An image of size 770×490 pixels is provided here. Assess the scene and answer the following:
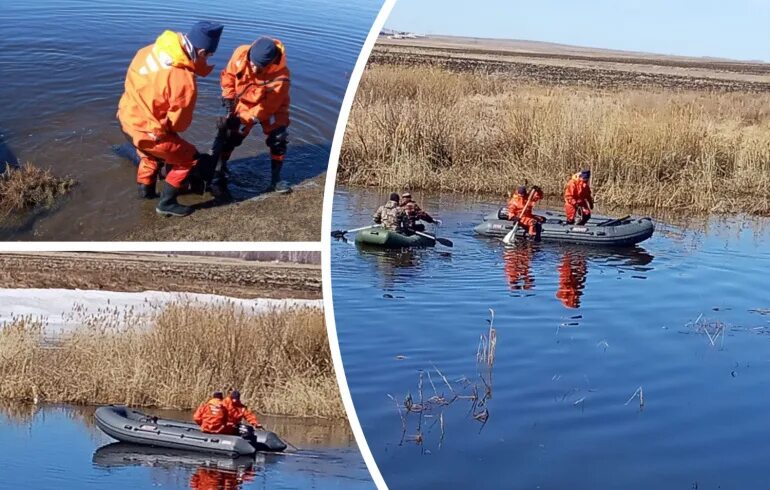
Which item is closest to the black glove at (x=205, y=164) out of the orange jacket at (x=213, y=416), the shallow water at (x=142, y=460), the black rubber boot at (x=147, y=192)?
the black rubber boot at (x=147, y=192)

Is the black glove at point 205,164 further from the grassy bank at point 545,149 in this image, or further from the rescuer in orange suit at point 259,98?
the grassy bank at point 545,149

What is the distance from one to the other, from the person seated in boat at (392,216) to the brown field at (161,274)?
19.3 ft

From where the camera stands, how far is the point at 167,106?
5.81m

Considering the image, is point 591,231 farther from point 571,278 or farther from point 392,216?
point 392,216

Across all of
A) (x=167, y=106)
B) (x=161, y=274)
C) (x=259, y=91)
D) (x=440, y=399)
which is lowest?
(x=440, y=399)

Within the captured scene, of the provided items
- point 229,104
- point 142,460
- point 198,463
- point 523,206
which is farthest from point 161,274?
point 523,206

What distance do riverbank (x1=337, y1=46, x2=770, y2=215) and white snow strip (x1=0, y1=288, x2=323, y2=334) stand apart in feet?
23.9

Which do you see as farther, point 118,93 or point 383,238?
point 383,238

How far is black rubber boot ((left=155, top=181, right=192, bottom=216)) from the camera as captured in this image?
573 centimetres

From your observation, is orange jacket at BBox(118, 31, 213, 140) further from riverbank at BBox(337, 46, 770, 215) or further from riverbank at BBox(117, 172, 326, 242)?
riverbank at BBox(337, 46, 770, 215)

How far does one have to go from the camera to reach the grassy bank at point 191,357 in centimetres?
770

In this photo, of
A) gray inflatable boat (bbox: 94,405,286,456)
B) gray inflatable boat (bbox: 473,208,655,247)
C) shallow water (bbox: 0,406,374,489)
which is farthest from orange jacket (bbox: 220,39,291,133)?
gray inflatable boat (bbox: 473,208,655,247)

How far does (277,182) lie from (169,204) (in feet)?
2.00

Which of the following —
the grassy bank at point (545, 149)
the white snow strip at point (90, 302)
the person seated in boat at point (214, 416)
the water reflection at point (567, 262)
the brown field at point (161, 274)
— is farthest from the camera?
the grassy bank at point (545, 149)
